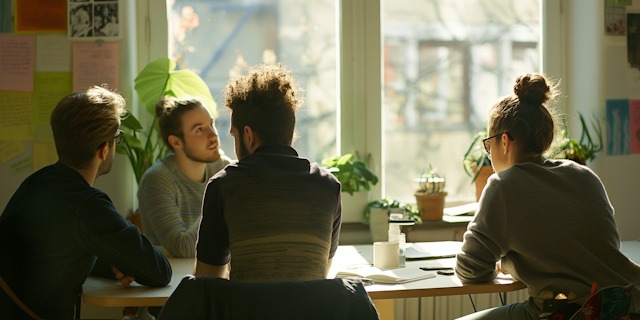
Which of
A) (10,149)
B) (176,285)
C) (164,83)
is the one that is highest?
(164,83)

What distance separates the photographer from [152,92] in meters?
2.44

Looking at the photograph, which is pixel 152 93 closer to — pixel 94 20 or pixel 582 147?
pixel 94 20

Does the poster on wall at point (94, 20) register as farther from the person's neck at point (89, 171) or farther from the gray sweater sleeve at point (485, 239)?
the gray sweater sleeve at point (485, 239)

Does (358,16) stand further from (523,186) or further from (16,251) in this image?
(16,251)

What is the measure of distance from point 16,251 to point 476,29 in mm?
2488

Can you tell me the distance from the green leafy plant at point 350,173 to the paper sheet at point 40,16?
1.44 m

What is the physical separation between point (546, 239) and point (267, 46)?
180 cm

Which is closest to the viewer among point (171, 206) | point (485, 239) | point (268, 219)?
point (268, 219)

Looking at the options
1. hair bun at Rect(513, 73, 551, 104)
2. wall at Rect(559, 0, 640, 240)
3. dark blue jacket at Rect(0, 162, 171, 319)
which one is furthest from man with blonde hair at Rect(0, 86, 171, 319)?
wall at Rect(559, 0, 640, 240)

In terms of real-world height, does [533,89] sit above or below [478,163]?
above

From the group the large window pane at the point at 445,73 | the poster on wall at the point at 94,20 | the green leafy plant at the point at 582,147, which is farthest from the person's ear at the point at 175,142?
the green leafy plant at the point at 582,147

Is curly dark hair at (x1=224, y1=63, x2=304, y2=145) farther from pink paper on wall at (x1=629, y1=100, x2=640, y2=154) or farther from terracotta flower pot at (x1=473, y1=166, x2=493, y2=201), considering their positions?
pink paper on wall at (x1=629, y1=100, x2=640, y2=154)

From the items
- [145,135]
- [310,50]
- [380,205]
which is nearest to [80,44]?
[145,135]

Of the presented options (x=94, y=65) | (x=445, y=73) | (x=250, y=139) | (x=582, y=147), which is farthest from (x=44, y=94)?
(x=582, y=147)
